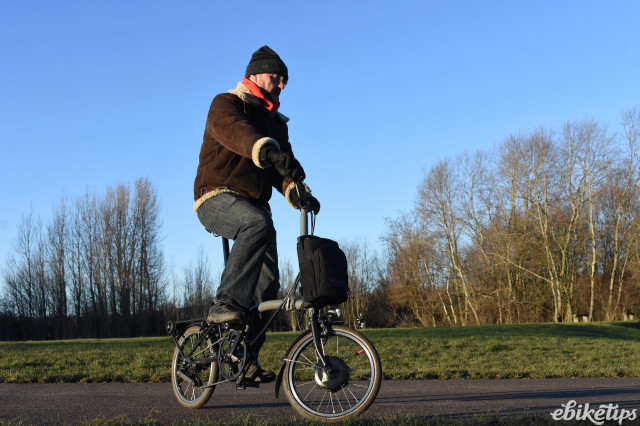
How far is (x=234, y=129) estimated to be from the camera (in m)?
3.91

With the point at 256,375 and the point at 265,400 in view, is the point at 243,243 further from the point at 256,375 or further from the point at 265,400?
the point at 265,400

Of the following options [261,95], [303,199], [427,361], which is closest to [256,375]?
[303,199]

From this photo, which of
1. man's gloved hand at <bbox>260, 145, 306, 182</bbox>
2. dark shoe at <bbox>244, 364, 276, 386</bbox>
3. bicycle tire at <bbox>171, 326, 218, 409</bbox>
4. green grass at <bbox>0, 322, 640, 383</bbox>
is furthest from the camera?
green grass at <bbox>0, 322, 640, 383</bbox>

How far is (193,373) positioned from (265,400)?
0.62 metres

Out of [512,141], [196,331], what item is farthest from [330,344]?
[512,141]

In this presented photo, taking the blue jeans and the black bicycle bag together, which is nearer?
the black bicycle bag

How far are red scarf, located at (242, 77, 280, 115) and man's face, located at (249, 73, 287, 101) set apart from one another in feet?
0.13

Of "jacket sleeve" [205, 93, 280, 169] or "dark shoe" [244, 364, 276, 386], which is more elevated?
"jacket sleeve" [205, 93, 280, 169]

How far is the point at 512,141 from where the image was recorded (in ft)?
142

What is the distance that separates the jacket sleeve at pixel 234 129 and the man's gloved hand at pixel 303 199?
292 millimetres

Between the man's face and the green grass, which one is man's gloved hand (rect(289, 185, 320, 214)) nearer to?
the man's face

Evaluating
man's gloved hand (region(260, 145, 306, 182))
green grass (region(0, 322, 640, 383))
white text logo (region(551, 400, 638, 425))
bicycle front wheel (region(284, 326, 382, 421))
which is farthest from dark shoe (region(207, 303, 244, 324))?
green grass (region(0, 322, 640, 383))

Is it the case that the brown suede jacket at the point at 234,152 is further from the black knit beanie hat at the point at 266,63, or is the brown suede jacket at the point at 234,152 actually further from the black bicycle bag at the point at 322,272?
the black bicycle bag at the point at 322,272

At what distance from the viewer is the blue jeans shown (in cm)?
389
